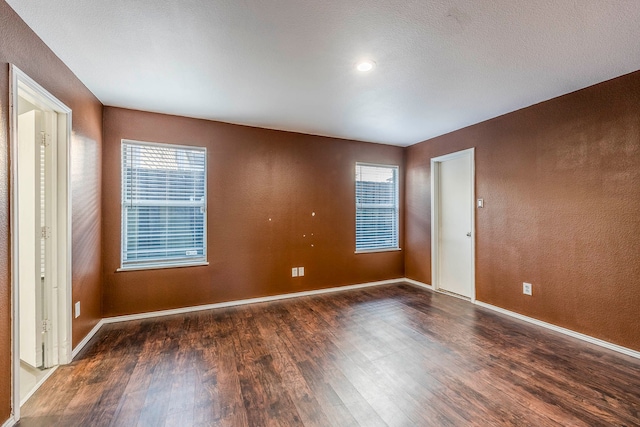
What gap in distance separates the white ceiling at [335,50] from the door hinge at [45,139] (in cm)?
60

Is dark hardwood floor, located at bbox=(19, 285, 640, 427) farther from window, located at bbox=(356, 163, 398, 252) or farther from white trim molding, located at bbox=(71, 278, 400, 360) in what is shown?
window, located at bbox=(356, 163, 398, 252)

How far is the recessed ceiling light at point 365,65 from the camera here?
2.16 m

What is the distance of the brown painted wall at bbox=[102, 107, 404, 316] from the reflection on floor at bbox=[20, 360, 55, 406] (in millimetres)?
951

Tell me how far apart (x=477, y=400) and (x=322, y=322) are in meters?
1.62

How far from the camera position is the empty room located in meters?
1.68

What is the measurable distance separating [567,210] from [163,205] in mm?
4385

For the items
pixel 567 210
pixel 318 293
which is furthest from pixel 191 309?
pixel 567 210

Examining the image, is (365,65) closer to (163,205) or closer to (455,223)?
(163,205)

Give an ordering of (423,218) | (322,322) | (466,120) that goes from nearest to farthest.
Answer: (322,322) → (466,120) → (423,218)

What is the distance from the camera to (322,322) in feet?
10.1

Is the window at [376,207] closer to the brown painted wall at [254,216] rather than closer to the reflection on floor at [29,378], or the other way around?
the brown painted wall at [254,216]

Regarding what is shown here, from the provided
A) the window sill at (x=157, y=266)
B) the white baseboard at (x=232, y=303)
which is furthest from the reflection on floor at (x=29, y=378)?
the window sill at (x=157, y=266)

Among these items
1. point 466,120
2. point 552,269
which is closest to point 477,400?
point 552,269

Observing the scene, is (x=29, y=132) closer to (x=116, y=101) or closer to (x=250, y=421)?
(x=116, y=101)
